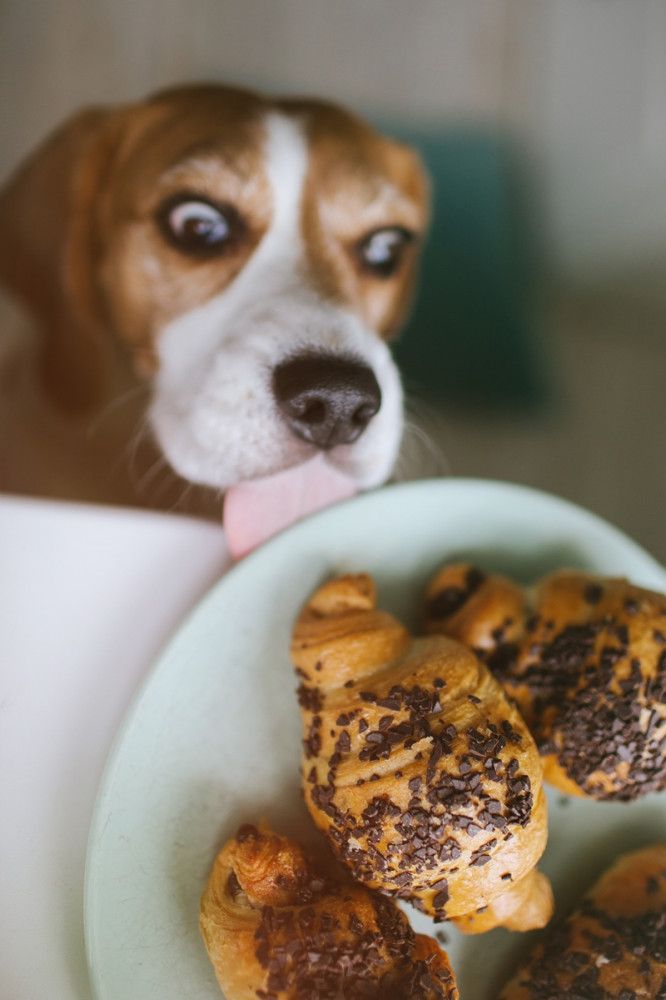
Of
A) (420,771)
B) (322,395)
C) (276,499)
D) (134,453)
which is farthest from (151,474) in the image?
(420,771)

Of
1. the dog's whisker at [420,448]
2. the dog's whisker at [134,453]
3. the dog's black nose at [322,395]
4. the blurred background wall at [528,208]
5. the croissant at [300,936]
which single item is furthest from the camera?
the blurred background wall at [528,208]

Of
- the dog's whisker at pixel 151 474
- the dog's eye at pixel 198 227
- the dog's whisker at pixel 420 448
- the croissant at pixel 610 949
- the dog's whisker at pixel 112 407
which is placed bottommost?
the croissant at pixel 610 949

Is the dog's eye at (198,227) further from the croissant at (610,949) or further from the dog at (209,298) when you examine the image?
the croissant at (610,949)

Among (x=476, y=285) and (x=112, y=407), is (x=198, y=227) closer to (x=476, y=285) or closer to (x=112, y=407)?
(x=112, y=407)

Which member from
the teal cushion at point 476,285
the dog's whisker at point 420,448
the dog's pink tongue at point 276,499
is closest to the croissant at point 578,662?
the dog's pink tongue at point 276,499

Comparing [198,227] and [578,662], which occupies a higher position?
[198,227]

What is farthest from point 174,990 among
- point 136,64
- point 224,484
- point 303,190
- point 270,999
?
point 136,64
